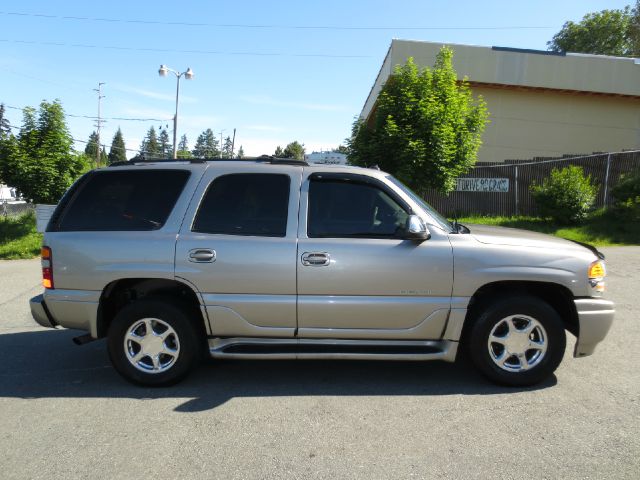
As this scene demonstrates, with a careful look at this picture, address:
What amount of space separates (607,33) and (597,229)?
131ft

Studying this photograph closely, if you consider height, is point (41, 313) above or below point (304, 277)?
below

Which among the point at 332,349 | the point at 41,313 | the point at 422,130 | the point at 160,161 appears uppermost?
the point at 422,130

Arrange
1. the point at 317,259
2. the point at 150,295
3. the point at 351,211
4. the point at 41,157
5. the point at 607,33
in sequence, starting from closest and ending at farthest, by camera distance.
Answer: the point at 317,259
the point at 351,211
the point at 150,295
the point at 41,157
the point at 607,33

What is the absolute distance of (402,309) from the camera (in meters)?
4.02

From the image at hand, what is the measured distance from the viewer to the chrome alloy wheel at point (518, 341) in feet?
13.4

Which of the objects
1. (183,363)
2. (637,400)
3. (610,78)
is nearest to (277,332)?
(183,363)

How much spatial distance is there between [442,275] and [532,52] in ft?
78.5

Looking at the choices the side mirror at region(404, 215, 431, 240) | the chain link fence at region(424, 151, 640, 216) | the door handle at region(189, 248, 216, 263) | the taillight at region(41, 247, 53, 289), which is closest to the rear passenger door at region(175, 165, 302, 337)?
the door handle at region(189, 248, 216, 263)

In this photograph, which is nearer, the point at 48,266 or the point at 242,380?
the point at 48,266

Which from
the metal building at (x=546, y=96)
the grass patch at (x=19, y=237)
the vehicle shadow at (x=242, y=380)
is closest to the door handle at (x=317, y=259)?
the vehicle shadow at (x=242, y=380)

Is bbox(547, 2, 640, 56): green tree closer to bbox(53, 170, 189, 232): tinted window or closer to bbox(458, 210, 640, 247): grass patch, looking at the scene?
bbox(458, 210, 640, 247): grass patch

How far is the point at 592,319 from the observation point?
4027 millimetres

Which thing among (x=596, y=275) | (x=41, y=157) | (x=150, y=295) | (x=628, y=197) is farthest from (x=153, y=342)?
(x=628, y=197)

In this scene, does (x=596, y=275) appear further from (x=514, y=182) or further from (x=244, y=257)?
(x=514, y=182)
